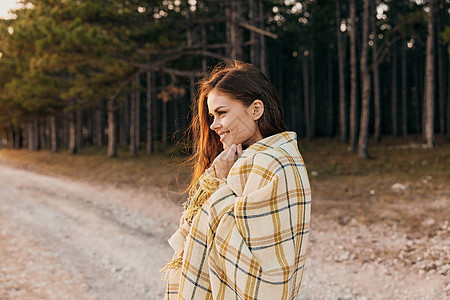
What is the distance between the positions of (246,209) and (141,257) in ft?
13.5

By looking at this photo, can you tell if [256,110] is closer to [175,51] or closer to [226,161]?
[226,161]

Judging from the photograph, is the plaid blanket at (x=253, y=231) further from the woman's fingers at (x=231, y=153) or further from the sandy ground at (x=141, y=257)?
the sandy ground at (x=141, y=257)

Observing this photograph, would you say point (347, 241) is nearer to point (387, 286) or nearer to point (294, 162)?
point (387, 286)

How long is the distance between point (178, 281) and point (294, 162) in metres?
0.84

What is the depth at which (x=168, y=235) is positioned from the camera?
6.24m

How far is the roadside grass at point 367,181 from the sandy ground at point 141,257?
0.42m

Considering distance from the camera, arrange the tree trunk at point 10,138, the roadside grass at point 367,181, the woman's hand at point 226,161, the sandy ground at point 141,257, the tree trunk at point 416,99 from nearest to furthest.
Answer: the woman's hand at point 226,161 < the sandy ground at point 141,257 < the roadside grass at point 367,181 < the tree trunk at point 416,99 < the tree trunk at point 10,138

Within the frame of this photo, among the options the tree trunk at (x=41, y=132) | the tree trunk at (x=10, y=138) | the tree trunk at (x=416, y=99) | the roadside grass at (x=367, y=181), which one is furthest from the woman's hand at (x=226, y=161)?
the tree trunk at (x=10, y=138)

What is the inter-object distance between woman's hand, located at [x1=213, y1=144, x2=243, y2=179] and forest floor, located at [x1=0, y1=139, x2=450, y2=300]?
525mm

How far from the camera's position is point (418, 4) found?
2339 cm

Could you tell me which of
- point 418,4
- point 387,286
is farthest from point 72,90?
point 418,4

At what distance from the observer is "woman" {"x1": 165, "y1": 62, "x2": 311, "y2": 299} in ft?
4.61

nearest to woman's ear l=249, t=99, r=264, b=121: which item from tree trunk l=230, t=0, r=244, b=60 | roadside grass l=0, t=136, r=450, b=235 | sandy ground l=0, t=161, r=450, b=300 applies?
roadside grass l=0, t=136, r=450, b=235

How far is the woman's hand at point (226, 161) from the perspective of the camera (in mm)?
1592
